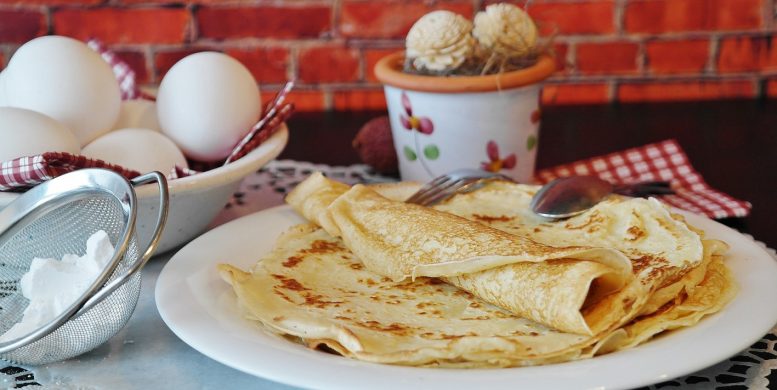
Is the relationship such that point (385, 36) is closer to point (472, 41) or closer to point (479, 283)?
point (472, 41)

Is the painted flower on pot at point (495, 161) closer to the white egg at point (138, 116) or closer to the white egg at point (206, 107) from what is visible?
the white egg at point (206, 107)

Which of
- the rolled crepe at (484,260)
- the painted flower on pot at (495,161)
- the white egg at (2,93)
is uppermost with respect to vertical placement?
the white egg at (2,93)

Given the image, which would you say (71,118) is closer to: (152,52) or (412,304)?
(412,304)

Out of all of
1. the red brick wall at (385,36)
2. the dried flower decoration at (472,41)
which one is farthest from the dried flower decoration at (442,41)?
the red brick wall at (385,36)

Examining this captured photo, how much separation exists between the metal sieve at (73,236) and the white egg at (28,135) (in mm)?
80

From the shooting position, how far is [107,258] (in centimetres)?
84

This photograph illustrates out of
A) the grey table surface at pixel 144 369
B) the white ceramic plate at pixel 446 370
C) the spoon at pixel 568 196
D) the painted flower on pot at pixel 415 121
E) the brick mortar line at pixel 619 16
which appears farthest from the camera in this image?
the brick mortar line at pixel 619 16

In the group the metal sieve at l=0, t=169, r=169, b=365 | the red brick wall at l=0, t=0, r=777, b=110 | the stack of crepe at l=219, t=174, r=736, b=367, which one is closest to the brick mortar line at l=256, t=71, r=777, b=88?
the red brick wall at l=0, t=0, r=777, b=110

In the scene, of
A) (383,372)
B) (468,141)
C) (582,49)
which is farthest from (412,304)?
(582,49)

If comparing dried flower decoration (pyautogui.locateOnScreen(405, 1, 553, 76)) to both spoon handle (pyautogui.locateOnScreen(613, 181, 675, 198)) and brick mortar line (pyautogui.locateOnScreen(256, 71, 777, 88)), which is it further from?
brick mortar line (pyautogui.locateOnScreen(256, 71, 777, 88))

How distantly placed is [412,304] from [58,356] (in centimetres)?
33

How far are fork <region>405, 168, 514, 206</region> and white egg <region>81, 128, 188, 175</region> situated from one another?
31 cm

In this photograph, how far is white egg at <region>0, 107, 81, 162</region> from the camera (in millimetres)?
994

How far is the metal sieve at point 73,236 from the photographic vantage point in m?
0.82
